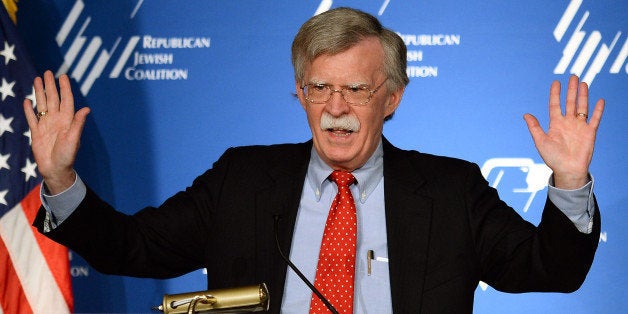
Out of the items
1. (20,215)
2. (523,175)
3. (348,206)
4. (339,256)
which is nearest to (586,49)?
(523,175)

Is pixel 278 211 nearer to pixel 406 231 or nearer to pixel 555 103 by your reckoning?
pixel 406 231

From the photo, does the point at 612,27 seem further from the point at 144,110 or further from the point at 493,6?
the point at 144,110

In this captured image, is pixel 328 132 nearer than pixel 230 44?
Yes

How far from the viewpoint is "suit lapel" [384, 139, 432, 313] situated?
2287mm

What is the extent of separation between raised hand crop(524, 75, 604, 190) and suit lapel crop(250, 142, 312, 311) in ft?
2.22

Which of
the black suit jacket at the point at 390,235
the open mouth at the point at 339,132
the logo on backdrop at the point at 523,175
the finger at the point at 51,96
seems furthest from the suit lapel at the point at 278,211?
the logo on backdrop at the point at 523,175

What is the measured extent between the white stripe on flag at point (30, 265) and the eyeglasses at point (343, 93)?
1691 mm

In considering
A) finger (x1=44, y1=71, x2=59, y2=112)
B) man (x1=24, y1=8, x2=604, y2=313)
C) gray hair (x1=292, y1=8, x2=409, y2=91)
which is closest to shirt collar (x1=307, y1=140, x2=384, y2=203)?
man (x1=24, y1=8, x2=604, y2=313)

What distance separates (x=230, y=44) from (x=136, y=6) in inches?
17.6

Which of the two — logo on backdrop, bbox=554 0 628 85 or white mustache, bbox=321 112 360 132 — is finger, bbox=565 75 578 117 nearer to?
white mustache, bbox=321 112 360 132

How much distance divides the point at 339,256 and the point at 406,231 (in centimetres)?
19

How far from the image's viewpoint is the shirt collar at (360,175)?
248 cm

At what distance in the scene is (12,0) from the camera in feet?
12.4

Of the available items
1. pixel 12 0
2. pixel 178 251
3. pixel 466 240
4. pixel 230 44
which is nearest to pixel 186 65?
pixel 230 44
